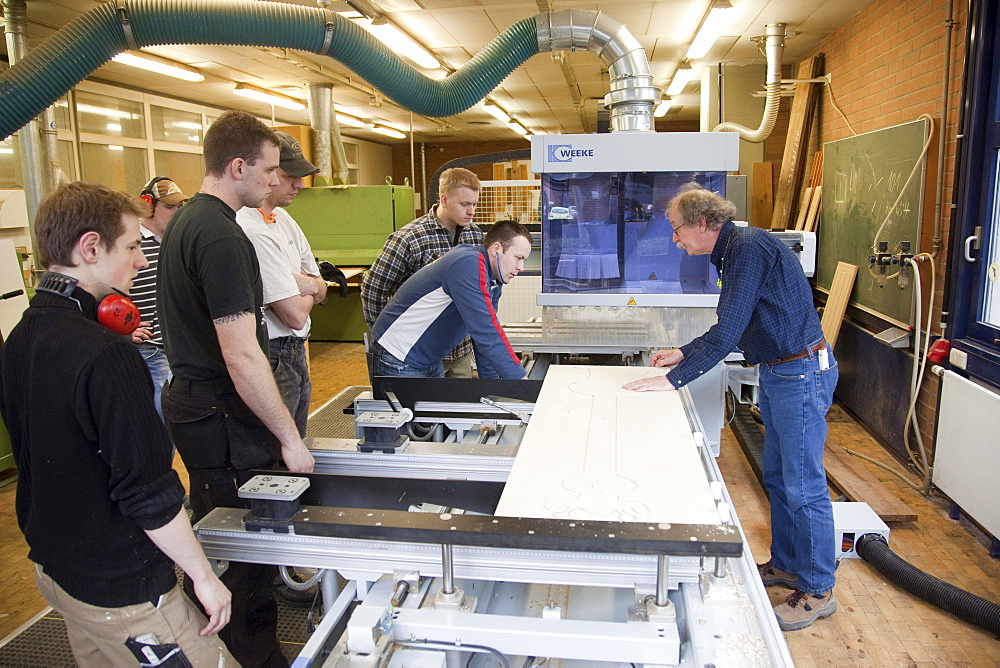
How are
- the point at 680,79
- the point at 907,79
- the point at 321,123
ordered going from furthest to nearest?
the point at 680,79 < the point at 321,123 < the point at 907,79

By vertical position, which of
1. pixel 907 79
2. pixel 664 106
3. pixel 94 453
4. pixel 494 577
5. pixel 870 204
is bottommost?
Answer: pixel 494 577

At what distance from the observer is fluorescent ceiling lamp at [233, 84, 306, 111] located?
304 inches

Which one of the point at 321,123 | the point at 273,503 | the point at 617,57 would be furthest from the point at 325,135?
the point at 273,503

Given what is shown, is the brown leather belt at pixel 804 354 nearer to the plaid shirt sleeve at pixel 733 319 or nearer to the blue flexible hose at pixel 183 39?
the plaid shirt sleeve at pixel 733 319

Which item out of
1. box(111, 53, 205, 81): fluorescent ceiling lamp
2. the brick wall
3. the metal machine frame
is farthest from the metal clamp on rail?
box(111, 53, 205, 81): fluorescent ceiling lamp

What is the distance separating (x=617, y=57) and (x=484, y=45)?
9.44ft

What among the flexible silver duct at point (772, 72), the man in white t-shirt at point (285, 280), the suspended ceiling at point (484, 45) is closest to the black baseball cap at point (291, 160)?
the man in white t-shirt at point (285, 280)

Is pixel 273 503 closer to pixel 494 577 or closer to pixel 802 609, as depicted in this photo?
pixel 494 577

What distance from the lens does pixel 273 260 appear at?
2.26 meters

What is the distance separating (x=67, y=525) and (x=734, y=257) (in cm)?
199

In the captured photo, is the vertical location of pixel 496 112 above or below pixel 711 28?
above

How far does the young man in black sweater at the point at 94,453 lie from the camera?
116 cm

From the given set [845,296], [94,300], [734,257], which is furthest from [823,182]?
[94,300]

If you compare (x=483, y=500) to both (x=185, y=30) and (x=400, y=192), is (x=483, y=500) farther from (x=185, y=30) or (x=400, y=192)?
(x=400, y=192)
